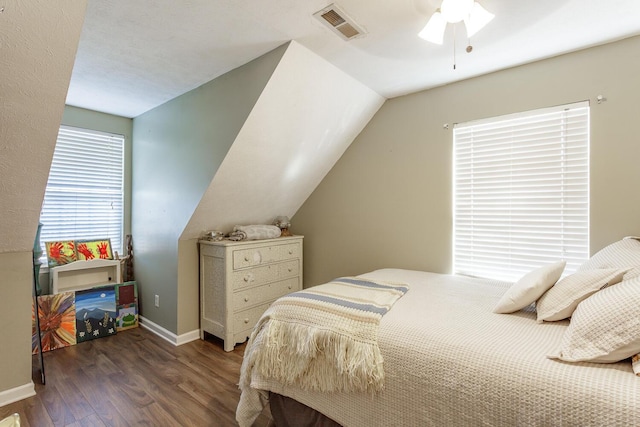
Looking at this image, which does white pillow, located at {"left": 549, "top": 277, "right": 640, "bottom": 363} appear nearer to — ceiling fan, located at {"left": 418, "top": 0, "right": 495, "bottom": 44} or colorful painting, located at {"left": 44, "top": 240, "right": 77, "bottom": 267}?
ceiling fan, located at {"left": 418, "top": 0, "right": 495, "bottom": 44}

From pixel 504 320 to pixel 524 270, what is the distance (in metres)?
1.02

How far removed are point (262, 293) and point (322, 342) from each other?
1.62m

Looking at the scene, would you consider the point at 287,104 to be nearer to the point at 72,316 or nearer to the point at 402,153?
Answer: the point at 402,153

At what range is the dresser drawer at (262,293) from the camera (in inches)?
108

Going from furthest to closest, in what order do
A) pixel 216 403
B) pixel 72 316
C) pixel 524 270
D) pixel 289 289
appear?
pixel 289 289 < pixel 72 316 < pixel 524 270 < pixel 216 403

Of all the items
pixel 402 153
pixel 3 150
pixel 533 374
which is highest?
pixel 402 153

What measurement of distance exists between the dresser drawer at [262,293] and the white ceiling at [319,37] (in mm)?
1888

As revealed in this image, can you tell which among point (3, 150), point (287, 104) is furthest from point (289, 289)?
point (3, 150)

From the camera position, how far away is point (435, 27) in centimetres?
153

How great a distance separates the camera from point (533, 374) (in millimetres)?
1050

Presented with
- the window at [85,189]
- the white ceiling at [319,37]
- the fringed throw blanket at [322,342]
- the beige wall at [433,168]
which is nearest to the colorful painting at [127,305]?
the window at [85,189]

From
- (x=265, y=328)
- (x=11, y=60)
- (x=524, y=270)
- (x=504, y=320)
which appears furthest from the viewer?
(x=524, y=270)

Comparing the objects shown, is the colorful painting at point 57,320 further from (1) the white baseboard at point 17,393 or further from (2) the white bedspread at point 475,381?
(2) the white bedspread at point 475,381

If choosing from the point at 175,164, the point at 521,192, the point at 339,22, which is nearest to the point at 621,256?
the point at 521,192
